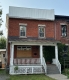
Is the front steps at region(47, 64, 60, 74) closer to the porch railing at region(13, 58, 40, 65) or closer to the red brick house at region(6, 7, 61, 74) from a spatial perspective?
the red brick house at region(6, 7, 61, 74)

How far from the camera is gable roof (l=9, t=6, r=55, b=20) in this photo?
80.3ft

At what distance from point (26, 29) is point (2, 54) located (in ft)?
45.1

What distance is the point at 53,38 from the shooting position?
83.3ft

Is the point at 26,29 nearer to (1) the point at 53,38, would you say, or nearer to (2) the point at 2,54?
(1) the point at 53,38

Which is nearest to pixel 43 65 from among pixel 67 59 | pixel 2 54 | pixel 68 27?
pixel 67 59

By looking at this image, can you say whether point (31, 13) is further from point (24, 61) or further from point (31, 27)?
point (24, 61)

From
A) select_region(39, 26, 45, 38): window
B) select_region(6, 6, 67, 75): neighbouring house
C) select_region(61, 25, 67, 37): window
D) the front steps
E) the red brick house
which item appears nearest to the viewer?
the front steps

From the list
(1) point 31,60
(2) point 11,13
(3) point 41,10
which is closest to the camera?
(1) point 31,60

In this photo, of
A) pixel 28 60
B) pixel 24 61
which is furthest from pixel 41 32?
pixel 24 61

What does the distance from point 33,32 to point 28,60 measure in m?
5.06

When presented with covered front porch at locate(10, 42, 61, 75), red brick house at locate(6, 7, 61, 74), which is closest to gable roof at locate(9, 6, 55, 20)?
red brick house at locate(6, 7, 61, 74)

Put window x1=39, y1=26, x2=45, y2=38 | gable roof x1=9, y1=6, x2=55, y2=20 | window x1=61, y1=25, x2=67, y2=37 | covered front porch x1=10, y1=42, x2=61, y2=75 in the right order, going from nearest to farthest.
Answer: covered front porch x1=10, y1=42, x2=61, y2=75 < gable roof x1=9, y1=6, x2=55, y2=20 < window x1=39, y1=26, x2=45, y2=38 < window x1=61, y1=25, x2=67, y2=37

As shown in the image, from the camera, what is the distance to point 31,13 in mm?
25219

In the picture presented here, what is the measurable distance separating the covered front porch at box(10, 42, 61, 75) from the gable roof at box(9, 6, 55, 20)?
4.90 meters
